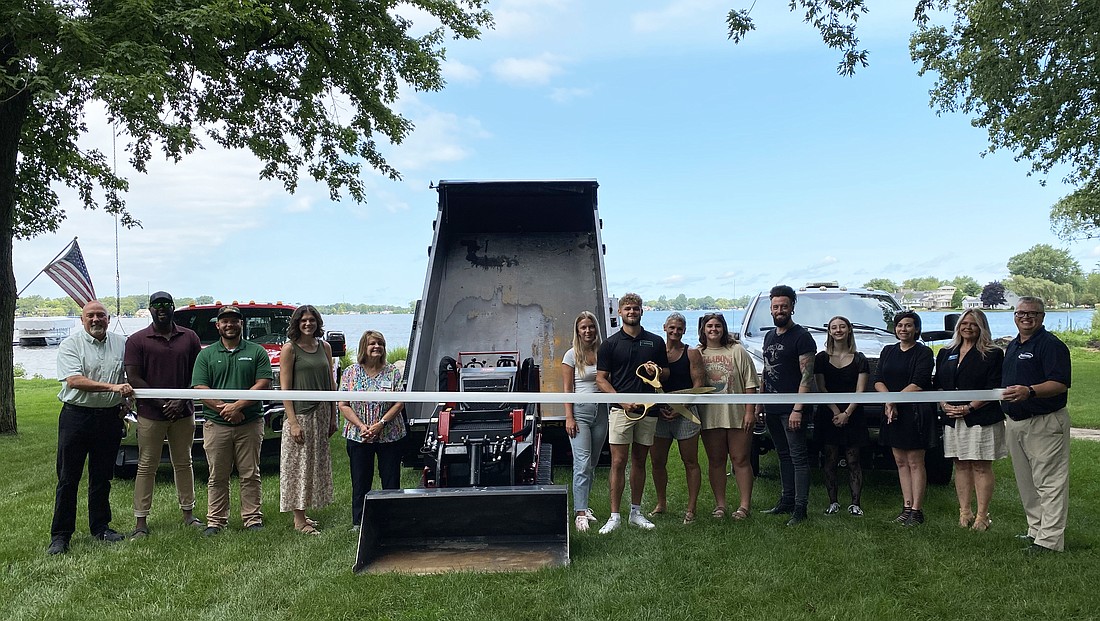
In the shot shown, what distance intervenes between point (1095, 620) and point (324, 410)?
4.95 metres

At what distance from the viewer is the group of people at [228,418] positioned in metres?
5.48

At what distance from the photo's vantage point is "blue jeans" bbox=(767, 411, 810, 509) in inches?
231

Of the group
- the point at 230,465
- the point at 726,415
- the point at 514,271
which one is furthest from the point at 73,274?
the point at 726,415

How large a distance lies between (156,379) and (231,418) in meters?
0.61

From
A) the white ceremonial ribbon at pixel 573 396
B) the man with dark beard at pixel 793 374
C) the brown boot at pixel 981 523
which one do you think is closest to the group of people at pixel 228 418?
the white ceremonial ribbon at pixel 573 396

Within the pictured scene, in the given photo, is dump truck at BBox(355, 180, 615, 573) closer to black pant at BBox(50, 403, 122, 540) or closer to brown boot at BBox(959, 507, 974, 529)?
black pant at BBox(50, 403, 122, 540)

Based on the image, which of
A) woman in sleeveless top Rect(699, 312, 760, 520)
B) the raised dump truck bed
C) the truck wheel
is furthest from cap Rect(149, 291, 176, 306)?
the truck wheel

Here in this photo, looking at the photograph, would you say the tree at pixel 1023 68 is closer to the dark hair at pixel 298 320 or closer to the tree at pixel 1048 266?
the dark hair at pixel 298 320

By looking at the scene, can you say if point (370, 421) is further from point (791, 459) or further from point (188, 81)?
point (188, 81)

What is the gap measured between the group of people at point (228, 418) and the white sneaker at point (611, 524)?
1.62 metres

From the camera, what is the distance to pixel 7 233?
1126 centimetres

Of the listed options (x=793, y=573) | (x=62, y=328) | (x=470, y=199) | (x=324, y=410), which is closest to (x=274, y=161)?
(x=470, y=199)

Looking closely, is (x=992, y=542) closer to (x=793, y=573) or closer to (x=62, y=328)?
(x=793, y=573)

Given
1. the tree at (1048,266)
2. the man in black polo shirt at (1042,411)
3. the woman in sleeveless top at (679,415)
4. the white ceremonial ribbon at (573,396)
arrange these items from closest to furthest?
the man in black polo shirt at (1042,411) < the white ceremonial ribbon at (573,396) < the woman in sleeveless top at (679,415) < the tree at (1048,266)
